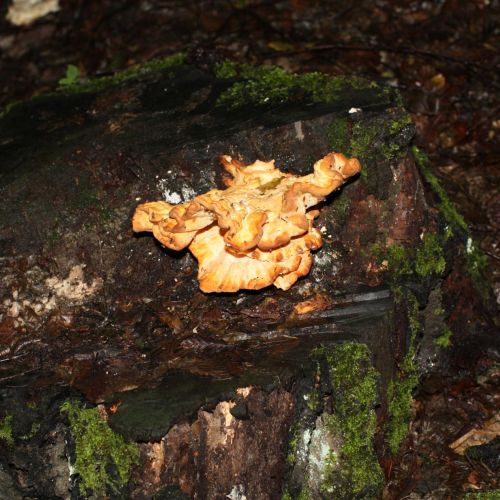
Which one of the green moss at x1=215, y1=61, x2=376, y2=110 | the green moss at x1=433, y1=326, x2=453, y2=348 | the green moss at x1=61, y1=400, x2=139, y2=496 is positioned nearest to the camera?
the green moss at x1=61, y1=400, x2=139, y2=496

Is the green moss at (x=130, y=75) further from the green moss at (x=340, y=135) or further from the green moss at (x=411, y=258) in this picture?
the green moss at (x=411, y=258)

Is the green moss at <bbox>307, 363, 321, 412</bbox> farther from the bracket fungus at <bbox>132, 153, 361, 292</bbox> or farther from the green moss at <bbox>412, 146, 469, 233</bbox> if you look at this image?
the green moss at <bbox>412, 146, 469, 233</bbox>

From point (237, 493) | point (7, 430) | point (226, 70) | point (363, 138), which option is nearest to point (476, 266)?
point (363, 138)

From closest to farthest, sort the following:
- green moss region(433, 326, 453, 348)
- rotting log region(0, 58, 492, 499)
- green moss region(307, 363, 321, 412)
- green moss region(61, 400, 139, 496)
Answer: green moss region(61, 400, 139, 496) → rotting log region(0, 58, 492, 499) → green moss region(307, 363, 321, 412) → green moss region(433, 326, 453, 348)

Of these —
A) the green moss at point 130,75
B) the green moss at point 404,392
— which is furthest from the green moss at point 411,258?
the green moss at point 130,75

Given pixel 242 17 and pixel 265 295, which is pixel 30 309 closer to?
pixel 265 295

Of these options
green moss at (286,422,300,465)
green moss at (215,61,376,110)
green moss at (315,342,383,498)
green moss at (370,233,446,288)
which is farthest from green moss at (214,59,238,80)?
green moss at (286,422,300,465)
